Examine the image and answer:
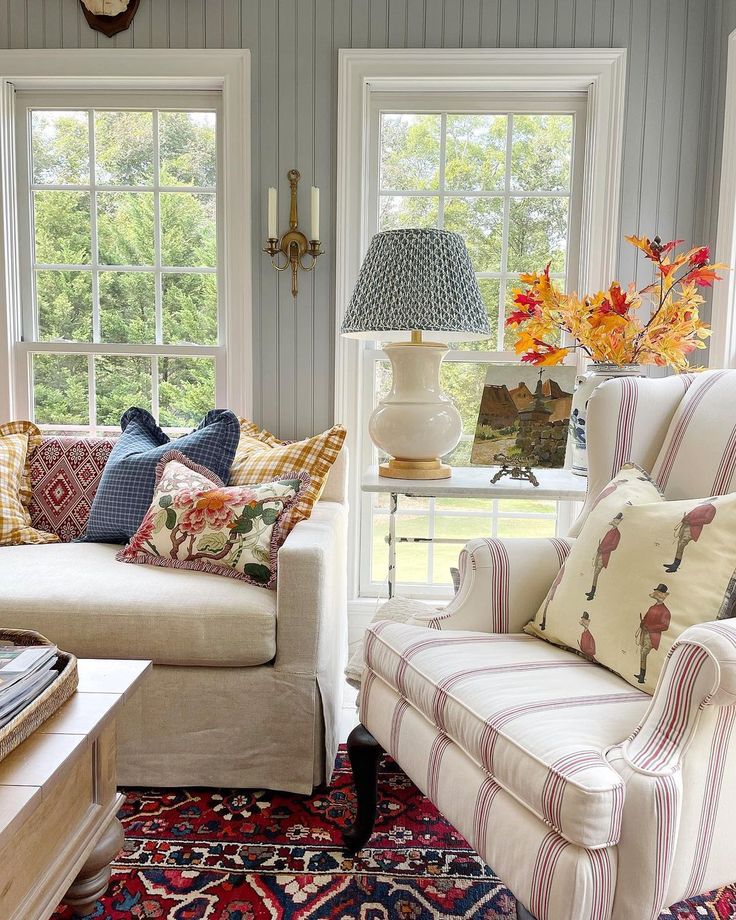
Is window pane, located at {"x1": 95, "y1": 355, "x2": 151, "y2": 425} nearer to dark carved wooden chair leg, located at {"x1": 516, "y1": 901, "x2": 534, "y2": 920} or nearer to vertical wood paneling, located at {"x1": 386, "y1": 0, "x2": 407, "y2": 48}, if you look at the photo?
vertical wood paneling, located at {"x1": 386, "y1": 0, "x2": 407, "y2": 48}

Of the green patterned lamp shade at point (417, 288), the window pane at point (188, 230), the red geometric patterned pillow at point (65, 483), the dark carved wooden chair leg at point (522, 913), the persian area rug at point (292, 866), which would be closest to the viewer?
the dark carved wooden chair leg at point (522, 913)

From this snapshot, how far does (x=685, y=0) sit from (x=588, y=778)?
283cm

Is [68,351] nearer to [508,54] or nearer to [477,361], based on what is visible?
[477,361]

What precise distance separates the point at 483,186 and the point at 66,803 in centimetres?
254

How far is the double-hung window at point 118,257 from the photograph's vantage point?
2.99 metres

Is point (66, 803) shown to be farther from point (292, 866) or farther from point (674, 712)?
point (674, 712)

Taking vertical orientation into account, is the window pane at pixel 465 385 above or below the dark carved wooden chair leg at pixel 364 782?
above

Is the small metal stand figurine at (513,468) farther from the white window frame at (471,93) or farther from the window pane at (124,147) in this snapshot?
the window pane at (124,147)

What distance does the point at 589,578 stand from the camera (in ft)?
5.02

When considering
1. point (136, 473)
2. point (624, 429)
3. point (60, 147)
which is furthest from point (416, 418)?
point (60, 147)

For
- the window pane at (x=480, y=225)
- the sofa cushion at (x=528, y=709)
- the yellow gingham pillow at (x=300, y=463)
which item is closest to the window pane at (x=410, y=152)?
the window pane at (x=480, y=225)

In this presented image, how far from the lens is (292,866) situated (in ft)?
5.41

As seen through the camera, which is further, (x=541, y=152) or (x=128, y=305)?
(x=128, y=305)

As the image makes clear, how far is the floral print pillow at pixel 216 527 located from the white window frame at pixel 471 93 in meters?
0.87
